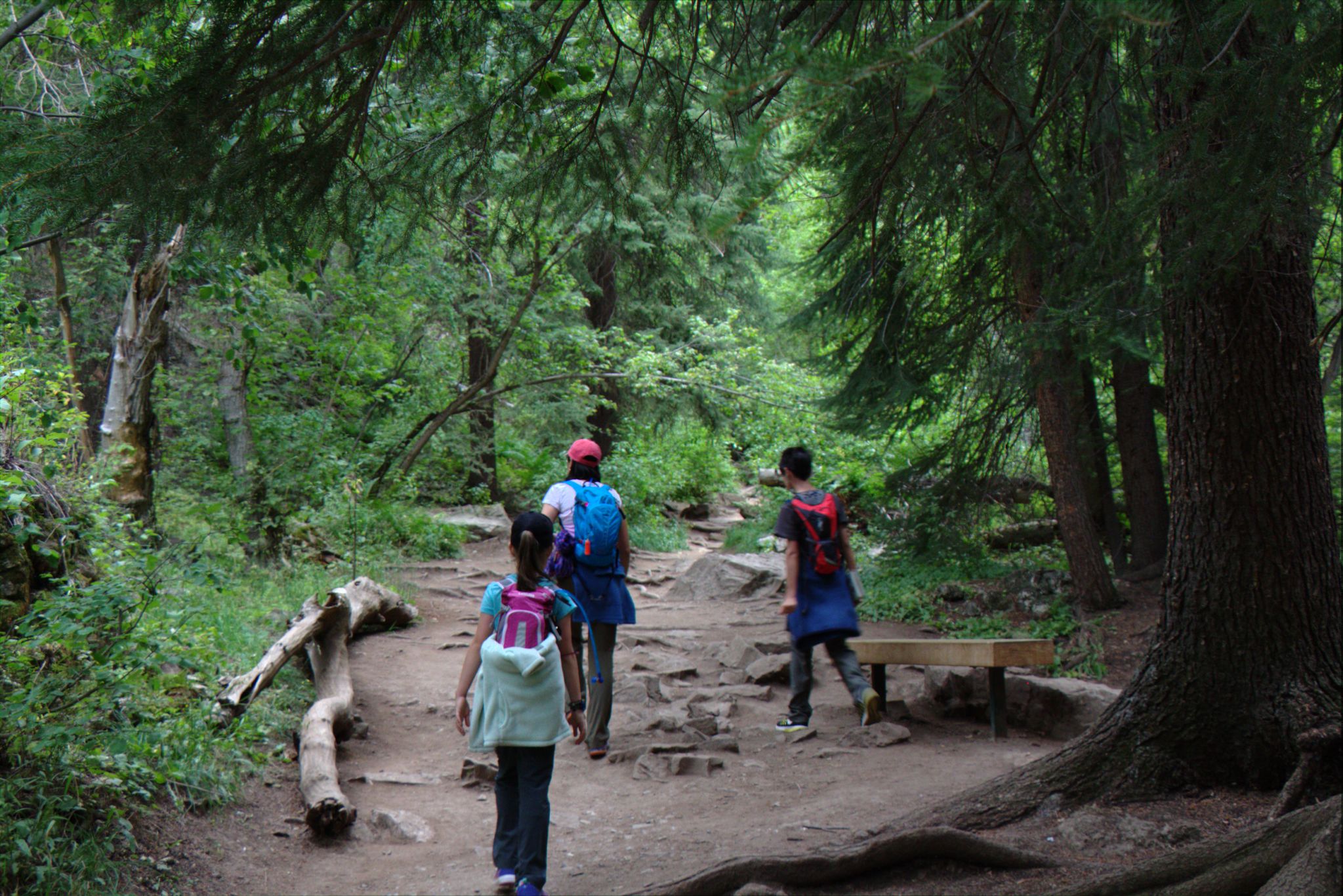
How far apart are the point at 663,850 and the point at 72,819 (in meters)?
2.86

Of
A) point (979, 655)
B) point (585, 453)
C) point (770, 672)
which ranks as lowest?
point (770, 672)

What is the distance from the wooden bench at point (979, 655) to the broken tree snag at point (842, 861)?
9.29 ft

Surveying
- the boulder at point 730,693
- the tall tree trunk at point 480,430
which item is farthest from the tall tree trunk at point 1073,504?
the tall tree trunk at point 480,430

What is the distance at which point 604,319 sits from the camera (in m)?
21.2

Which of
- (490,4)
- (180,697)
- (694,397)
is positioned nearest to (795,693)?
(180,697)

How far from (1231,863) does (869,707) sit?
12.6 feet

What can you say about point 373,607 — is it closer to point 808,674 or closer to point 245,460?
point 245,460

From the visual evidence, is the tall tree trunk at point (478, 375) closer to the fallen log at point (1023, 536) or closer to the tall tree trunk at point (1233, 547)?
the fallen log at point (1023, 536)

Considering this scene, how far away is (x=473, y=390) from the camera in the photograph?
15.8m

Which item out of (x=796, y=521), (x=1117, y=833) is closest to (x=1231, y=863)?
(x=1117, y=833)

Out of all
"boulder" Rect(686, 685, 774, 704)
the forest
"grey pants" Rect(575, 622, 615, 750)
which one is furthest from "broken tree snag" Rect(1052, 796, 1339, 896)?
"boulder" Rect(686, 685, 774, 704)

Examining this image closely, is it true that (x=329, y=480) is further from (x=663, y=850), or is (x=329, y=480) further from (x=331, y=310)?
(x=663, y=850)

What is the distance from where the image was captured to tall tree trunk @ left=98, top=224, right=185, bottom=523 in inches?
364

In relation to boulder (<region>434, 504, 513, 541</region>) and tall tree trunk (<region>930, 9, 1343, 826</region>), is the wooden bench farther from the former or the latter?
boulder (<region>434, 504, 513, 541</region>)
